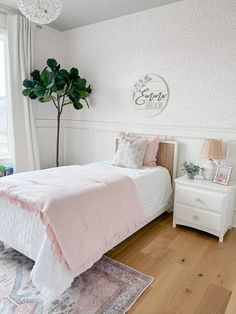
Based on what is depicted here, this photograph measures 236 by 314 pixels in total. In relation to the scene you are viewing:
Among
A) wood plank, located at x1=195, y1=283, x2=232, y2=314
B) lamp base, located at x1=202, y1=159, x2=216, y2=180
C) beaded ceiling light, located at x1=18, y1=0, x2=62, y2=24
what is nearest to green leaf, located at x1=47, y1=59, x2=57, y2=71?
beaded ceiling light, located at x1=18, y1=0, x2=62, y2=24

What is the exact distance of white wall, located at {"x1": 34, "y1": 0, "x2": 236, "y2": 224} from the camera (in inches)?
102

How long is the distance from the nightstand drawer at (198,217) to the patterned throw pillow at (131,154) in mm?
683

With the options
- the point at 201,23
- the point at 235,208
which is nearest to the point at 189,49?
the point at 201,23

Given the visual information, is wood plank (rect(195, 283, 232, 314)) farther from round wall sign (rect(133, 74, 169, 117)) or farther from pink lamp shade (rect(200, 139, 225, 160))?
round wall sign (rect(133, 74, 169, 117))

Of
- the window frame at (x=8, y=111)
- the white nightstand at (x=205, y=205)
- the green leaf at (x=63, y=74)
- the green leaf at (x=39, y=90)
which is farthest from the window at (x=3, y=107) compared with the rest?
the white nightstand at (x=205, y=205)

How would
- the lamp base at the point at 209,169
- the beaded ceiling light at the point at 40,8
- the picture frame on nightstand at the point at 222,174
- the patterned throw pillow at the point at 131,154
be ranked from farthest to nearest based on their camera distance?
the patterned throw pillow at the point at 131,154
the lamp base at the point at 209,169
the picture frame on nightstand at the point at 222,174
the beaded ceiling light at the point at 40,8

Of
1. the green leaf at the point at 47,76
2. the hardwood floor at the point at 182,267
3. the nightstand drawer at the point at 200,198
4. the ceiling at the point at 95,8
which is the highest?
the ceiling at the point at 95,8

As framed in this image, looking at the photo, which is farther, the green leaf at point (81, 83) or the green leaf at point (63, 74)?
the green leaf at point (81, 83)

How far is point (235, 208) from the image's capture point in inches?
104

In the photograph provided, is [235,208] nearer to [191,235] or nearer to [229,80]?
[191,235]

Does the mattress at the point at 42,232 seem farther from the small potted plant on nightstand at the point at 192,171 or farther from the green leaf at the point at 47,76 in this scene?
the green leaf at the point at 47,76

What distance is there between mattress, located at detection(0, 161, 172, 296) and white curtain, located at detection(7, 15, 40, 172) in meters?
1.57

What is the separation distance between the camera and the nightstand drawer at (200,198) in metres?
2.32

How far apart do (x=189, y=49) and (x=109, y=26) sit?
4.30 ft
